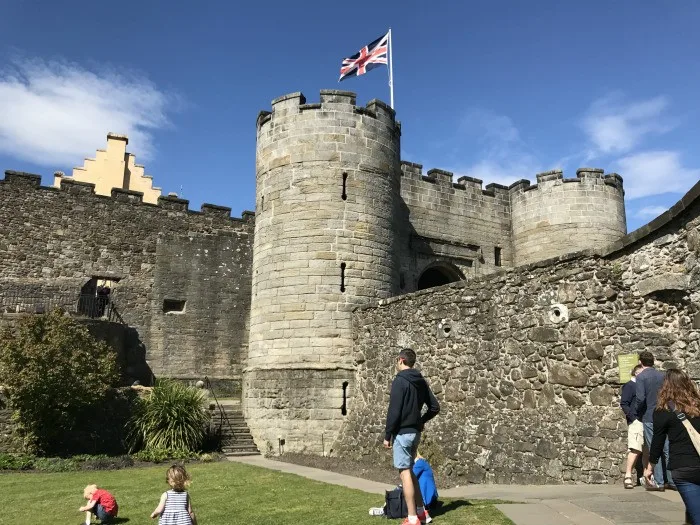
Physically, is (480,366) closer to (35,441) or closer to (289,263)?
(289,263)

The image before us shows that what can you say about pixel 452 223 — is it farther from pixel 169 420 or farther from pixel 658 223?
pixel 658 223

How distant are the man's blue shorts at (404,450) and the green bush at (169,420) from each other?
1014 cm

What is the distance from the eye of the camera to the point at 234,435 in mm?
15812

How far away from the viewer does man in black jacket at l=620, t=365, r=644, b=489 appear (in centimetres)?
762

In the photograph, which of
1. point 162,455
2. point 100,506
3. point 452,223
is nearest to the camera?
point 100,506

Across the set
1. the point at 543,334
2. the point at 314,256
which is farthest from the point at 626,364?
the point at 314,256

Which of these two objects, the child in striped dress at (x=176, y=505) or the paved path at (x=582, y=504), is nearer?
the child in striped dress at (x=176, y=505)

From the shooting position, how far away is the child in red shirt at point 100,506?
25.1 ft

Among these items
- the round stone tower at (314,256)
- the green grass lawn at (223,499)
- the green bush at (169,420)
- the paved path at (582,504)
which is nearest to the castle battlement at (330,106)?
the round stone tower at (314,256)

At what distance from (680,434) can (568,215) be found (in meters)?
17.7

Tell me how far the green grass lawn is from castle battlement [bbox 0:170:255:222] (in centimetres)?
1095

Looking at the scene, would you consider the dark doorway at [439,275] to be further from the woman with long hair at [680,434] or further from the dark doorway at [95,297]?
the woman with long hair at [680,434]

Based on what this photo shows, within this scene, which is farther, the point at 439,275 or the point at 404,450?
the point at 439,275

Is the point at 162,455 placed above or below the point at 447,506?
below
